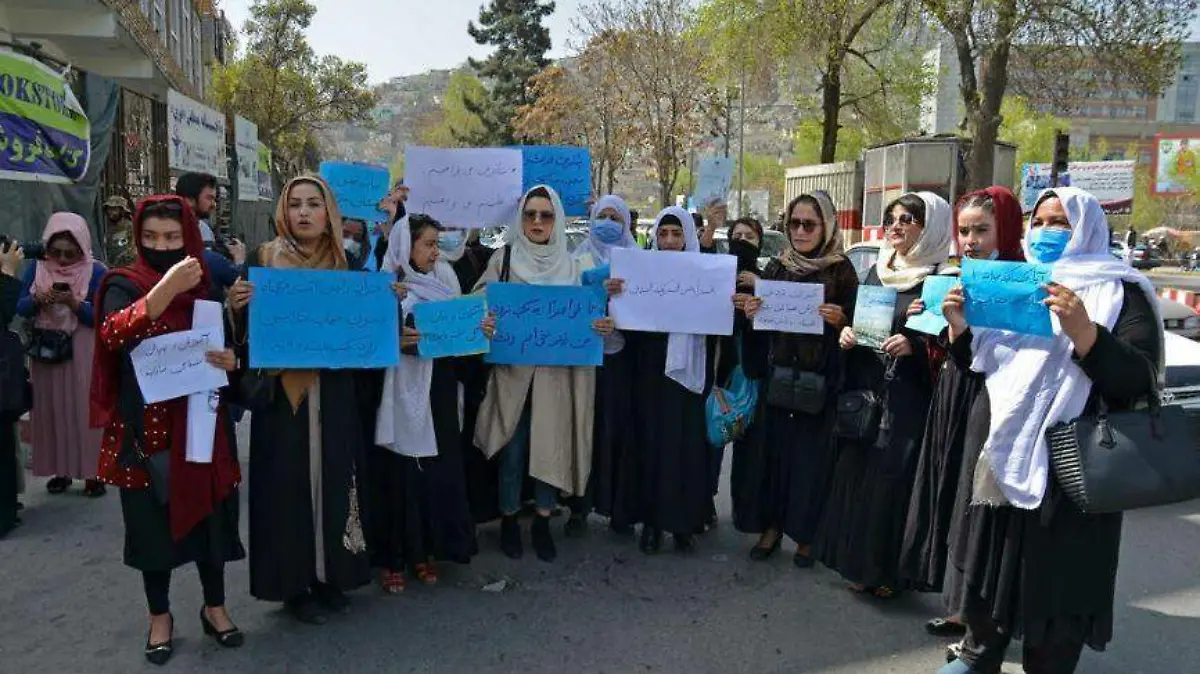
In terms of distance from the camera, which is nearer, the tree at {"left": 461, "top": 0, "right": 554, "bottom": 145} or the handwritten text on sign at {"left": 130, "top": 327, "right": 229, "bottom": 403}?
the handwritten text on sign at {"left": 130, "top": 327, "right": 229, "bottom": 403}

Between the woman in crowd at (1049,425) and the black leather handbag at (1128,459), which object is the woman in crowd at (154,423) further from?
the black leather handbag at (1128,459)

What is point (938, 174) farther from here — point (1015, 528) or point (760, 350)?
point (1015, 528)

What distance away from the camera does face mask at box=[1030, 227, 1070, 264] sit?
2.88 m

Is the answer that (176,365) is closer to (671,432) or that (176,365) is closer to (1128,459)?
(671,432)

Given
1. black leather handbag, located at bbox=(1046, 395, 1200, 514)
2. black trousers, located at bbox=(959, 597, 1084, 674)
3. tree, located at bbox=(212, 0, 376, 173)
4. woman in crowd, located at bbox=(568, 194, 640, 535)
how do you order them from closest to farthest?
black leather handbag, located at bbox=(1046, 395, 1200, 514) < black trousers, located at bbox=(959, 597, 1084, 674) < woman in crowd, located at bbox=(568, 194, 640, 535) < tree, located at bbox=(212, 0, 376, 173)

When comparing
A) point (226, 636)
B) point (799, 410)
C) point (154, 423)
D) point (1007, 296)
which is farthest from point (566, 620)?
point (1007, 296)

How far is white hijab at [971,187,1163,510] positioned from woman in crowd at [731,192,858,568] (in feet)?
4.18

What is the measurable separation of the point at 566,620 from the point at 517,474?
907 mm

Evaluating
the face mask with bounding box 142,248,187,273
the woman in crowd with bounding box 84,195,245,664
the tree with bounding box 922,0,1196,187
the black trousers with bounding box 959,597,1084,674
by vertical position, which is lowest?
the black trousers with bounding box 959,597,1084,674

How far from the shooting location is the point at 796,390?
14.1 ft

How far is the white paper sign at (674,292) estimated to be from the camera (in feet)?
14.4

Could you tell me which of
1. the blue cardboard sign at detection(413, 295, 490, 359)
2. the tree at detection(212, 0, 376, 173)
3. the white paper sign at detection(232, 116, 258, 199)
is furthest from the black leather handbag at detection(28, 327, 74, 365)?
the tree at detection(212, 0, 376, 173)

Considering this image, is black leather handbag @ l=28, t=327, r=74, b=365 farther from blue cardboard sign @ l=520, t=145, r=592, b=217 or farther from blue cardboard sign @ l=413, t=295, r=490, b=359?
blue cardboard sign @ l=520, t=145, r=592, b=217

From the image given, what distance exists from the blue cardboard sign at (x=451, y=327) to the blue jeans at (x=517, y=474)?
62 centimetres
